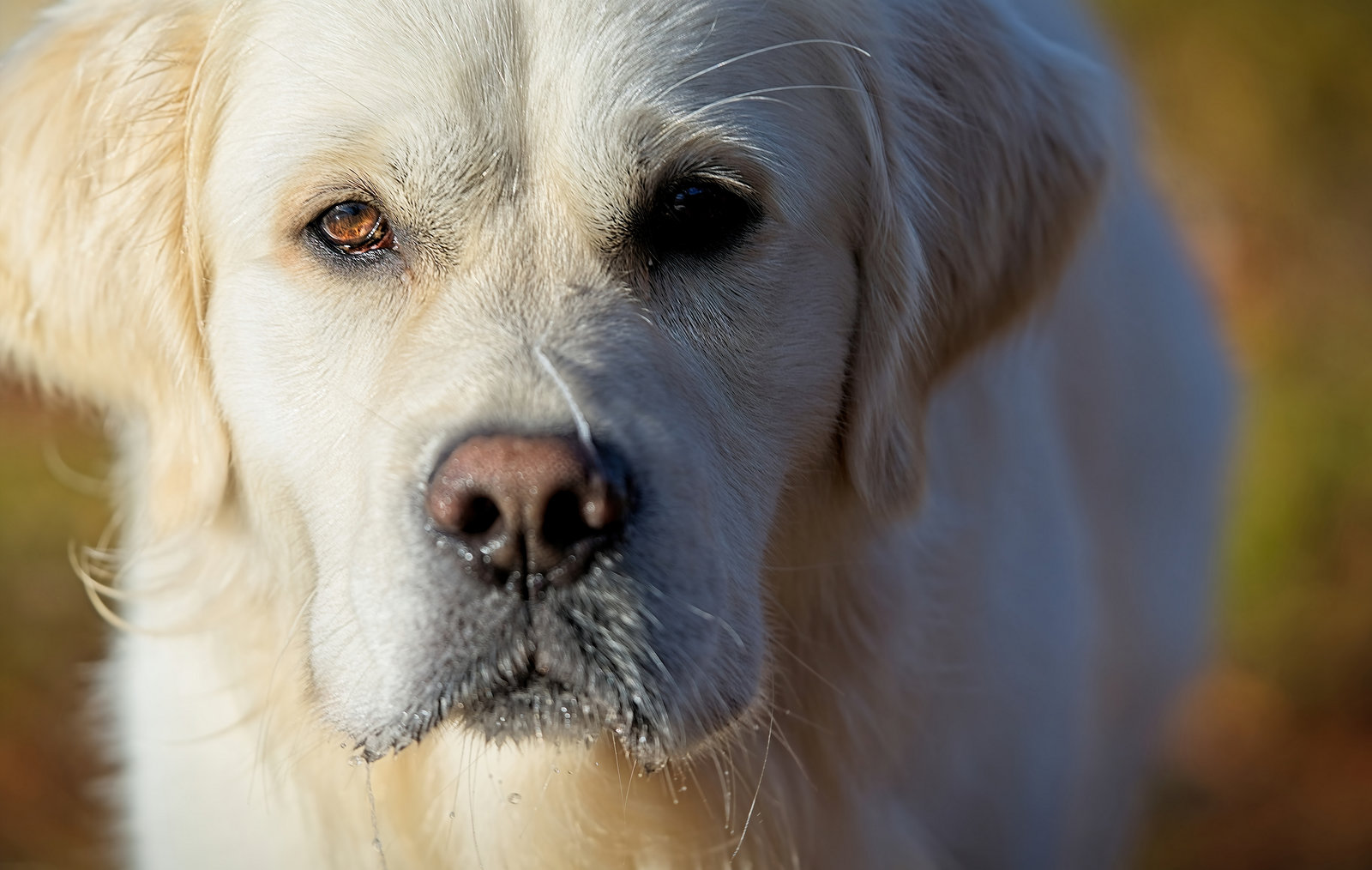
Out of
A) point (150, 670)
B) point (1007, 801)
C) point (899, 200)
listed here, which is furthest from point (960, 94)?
point (150, 670)

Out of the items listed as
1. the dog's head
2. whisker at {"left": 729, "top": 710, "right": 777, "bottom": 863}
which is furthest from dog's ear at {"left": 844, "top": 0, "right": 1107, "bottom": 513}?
whisker at {"left": 729, "top": 710, "right": 777, "bottom": 863}

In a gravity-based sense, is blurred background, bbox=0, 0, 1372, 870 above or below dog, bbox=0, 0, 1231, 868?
below

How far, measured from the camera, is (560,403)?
2.01 meters

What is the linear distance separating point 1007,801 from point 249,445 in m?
1.89

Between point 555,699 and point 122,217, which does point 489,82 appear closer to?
point 122,217

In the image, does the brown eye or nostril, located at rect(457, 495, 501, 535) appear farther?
the brown eye

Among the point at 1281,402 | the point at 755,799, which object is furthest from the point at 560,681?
the point at 1281,402

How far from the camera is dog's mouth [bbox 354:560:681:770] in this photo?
2.01 metres

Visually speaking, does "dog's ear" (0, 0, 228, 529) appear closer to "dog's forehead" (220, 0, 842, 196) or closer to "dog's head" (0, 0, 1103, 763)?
"dog's head" (0, 0, 1103, 763)

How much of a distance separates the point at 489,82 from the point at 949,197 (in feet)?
3.16

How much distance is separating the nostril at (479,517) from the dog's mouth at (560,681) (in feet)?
0.41

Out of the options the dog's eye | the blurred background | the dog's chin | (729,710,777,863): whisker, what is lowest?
the blurred background

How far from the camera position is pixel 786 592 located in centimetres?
264

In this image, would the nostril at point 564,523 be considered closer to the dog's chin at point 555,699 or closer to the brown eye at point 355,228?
the dog's chin at point 555,699
